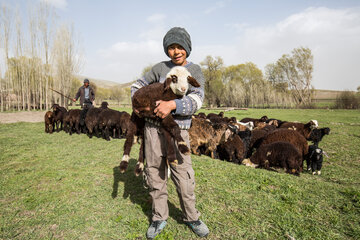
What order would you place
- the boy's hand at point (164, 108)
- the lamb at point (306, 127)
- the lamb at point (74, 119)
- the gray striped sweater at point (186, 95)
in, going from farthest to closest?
the lamb at point (74, 119) → the lamb at point (306, 127) → the gray striped sweater at point (186, 95) → the boy's hand at point (164, 108)

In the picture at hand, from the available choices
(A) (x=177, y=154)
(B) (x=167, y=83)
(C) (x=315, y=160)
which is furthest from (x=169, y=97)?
(C) (x=315, y=160)

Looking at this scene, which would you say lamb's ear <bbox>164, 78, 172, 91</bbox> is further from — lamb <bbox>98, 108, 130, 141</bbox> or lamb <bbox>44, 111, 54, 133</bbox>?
lamb <bbox>44, 111, 54, 133</bbox>

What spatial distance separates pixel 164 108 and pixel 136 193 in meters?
2.32

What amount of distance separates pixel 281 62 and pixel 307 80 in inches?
288

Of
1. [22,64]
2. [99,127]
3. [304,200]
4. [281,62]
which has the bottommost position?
[304,200]

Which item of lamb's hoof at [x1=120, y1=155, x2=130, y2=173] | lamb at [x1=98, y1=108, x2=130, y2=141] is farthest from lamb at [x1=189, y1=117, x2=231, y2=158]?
lamb's hoof at [x1=120, y1=155, x2=130, y2=173]

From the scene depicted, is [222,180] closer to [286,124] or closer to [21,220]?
[21,220]

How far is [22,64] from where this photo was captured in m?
21.2

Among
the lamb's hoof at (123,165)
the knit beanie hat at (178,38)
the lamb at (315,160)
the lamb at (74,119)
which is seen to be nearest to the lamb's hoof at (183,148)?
the lamb's hoof at (123,165)

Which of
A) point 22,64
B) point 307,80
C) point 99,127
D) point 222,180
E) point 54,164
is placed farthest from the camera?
point 307,80

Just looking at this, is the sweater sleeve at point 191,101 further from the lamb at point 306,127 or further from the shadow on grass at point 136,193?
the lamb at point 306,127

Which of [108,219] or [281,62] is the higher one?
[281,62]

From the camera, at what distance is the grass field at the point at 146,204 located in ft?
8.55

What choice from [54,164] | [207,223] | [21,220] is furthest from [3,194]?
[207,223]
